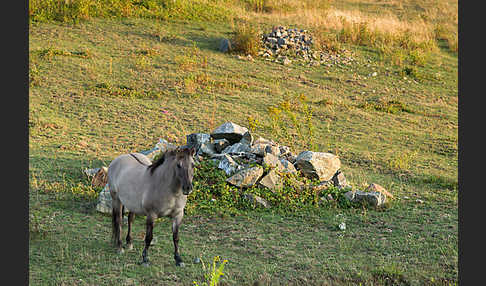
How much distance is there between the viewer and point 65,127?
37.4ft

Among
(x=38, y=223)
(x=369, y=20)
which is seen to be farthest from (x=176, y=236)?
(x=369, y=20)

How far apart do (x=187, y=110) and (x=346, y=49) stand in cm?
955

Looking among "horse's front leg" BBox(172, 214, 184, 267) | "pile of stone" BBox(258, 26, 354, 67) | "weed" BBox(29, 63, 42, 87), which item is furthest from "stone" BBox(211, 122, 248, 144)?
"pile of stone" BBox(258, 26, 354, 67)

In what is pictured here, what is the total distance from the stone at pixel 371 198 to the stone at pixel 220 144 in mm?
2813

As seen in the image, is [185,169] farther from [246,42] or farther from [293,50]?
[293,50]

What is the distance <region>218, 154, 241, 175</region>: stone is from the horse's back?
2336mm

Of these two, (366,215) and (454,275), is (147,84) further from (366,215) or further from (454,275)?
(454,275)

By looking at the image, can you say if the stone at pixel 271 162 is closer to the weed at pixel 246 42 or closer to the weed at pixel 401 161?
the weed at pixel 401 161

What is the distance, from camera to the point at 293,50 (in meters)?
19.0

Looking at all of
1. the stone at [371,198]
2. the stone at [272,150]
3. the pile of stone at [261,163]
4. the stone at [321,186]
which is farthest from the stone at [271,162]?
the stone at [371,198]

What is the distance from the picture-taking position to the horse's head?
5430mm

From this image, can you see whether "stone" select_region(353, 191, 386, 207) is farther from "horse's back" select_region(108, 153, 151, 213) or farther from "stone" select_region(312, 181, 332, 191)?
"horse's back" select_region(108, 153, 151, 213)

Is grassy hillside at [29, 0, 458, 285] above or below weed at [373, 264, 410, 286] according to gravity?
above

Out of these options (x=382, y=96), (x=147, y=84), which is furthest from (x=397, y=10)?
(x=147, y=84)
